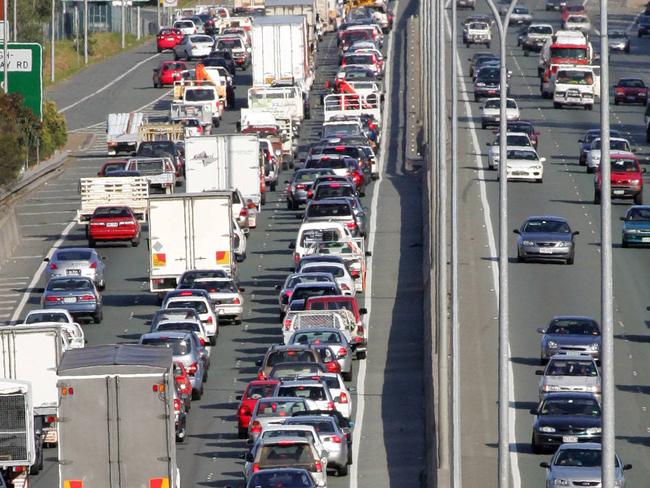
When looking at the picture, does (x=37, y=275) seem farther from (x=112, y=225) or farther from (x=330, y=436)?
(x=330, y=436)

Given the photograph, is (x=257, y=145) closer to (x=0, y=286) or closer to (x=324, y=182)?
(x=324, y=182)

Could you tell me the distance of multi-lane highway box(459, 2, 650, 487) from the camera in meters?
41.8

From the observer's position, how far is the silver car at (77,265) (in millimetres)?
60062

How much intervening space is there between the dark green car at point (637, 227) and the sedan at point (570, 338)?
49.9ft

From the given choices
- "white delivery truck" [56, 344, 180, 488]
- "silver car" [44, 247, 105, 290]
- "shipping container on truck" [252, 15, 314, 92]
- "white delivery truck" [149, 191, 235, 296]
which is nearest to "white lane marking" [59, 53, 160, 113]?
"shipping container on truck" [252, 15, 314, 92]

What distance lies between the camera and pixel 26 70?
6800 cm

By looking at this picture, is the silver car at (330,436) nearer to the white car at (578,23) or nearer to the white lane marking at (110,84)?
the white lane marking at (110,84)

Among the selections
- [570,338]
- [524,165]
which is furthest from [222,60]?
[570,338]

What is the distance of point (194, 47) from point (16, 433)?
8487cm

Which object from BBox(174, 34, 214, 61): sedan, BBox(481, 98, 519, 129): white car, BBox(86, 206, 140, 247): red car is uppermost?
BBox(174, 34, 214, 61): sedan

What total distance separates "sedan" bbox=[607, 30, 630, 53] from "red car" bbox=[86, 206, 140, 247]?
63.3 metres

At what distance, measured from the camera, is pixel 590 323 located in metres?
49.5

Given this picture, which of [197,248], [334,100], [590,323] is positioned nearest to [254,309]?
[197,248]

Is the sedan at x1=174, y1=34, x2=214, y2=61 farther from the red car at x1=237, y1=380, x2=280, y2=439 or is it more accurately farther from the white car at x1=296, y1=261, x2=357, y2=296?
the red car at x1=237, y1=380, x2=280, y2=439
